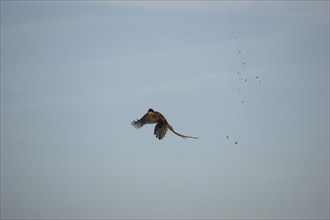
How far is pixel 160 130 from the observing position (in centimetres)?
1819

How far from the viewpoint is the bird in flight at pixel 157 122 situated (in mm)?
17703

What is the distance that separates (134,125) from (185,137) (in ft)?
10.7

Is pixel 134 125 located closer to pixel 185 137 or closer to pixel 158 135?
pixel 158 135

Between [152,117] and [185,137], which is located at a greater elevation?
[152,117]

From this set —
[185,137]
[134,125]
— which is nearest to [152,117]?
[134,125]

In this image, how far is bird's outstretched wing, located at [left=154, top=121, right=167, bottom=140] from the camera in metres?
18.1

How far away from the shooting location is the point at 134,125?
58.1ft

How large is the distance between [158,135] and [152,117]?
1.27 m

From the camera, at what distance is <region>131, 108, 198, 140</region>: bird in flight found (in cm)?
1770

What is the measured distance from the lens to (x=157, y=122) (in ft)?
59.7

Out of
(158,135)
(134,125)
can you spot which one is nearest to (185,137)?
(158,135)

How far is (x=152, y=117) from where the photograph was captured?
17.8 meters

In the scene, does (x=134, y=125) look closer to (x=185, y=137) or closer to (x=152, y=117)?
(x=152, y=117)

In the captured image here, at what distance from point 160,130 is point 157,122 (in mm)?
550
